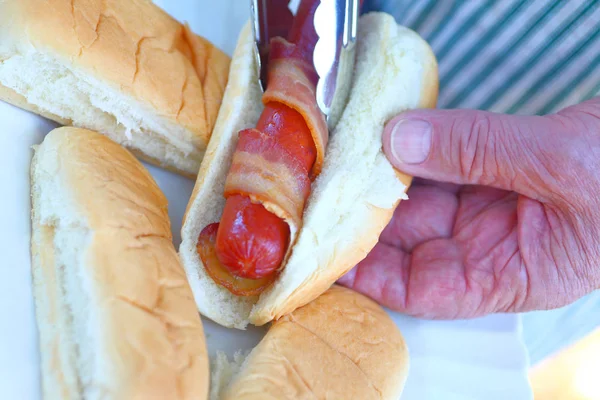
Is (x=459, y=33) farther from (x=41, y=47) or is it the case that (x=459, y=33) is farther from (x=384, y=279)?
(x=41, y=47)

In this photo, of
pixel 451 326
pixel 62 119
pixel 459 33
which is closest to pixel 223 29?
pixel 62 119

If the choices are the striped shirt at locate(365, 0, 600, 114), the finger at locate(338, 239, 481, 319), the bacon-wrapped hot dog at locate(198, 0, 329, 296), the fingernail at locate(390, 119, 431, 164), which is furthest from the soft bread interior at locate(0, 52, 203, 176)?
the striped shirt at locate(365, 0, 600, 114)

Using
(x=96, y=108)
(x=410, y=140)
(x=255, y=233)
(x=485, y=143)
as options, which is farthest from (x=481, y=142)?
(x=96, y=108)

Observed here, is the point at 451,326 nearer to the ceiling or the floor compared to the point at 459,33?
nearer to the floor

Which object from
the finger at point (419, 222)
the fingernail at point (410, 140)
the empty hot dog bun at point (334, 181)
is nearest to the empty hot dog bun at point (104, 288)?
the empty hot dog bun at point (334, 181)

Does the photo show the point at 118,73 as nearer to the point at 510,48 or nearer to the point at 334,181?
the point at 334,181

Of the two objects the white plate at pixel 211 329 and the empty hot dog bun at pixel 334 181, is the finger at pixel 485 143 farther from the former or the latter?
the white plate at pixel 211 329
